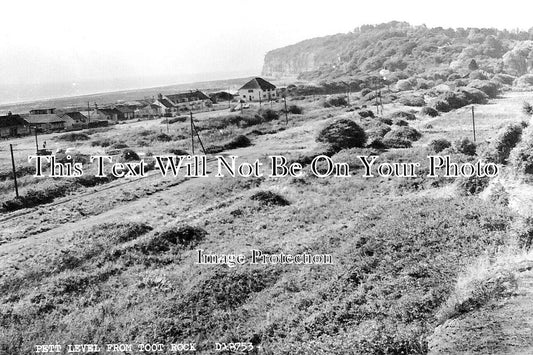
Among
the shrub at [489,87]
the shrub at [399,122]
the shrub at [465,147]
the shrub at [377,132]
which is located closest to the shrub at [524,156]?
the shrub at [465,147]

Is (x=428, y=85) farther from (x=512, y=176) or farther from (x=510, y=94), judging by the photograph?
(x=512, y=176)

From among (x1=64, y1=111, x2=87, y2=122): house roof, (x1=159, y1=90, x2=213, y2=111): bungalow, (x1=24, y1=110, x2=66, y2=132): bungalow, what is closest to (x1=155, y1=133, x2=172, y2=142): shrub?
(x1=24, y1=110, x2=66, y2=132): bungalow

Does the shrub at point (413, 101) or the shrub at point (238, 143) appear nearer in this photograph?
the shrub at point (238, 143)

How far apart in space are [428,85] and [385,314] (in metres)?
87.7

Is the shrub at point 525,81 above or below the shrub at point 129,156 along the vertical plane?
above

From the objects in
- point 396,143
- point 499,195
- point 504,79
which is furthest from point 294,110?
point 499,195

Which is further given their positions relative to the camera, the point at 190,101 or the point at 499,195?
the point at 190,101

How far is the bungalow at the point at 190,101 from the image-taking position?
85.0m

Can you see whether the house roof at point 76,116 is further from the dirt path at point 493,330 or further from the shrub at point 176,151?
the dirt path at point 493,330

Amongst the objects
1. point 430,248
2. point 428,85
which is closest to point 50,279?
point 430,248

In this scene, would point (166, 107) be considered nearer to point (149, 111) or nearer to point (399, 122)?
point (149, 111)

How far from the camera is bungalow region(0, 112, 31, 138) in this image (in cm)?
5975

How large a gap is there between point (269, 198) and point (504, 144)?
438 inches

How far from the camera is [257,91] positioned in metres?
88.9
